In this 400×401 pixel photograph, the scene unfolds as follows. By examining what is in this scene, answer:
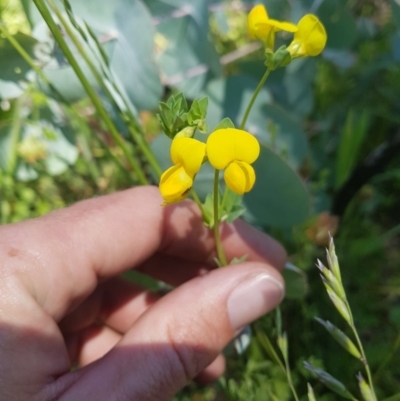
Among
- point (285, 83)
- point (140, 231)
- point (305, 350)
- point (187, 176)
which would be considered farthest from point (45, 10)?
point (305, 350)

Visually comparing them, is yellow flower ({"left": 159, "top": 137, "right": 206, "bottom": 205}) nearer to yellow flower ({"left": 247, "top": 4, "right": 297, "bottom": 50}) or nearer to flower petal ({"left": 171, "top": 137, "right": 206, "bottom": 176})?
flower petal ({"left": 171, "top": 137, "right": 206, "bottom": 176})

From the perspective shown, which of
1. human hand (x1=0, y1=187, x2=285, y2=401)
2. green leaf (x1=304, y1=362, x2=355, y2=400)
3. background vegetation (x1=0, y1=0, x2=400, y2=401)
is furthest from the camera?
background vegetation (x1=0, y1=0, x2=400, y2=401)

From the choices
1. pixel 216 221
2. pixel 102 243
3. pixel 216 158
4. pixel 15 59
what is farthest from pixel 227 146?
pixel 15 59

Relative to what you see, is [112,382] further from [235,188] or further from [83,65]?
[83,65]

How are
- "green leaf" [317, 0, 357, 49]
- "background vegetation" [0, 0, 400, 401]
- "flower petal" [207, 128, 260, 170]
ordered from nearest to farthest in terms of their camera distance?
1. "flower petal" [207, 128, 260, 170]
2. "background vegetation" [0, 0, 400, 401]
3. "green leaf" [317, 0, 357, 49]

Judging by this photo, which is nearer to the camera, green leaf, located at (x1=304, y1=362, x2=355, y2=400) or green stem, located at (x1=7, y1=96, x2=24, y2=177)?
green leaf, located at (x1=304, y1=362, x2=355, y2=400)

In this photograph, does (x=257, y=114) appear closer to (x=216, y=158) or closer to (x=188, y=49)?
(x=188, y=49)

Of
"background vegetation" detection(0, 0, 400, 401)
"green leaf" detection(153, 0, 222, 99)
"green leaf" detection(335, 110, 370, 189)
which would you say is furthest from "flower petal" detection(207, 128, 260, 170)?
"green leaf" detection(335, 110, 370, 189)
